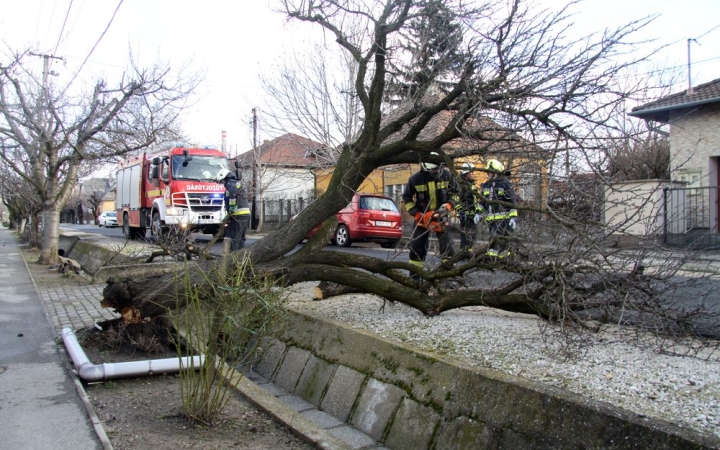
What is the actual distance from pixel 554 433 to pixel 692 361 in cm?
134

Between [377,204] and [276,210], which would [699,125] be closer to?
[377,204]

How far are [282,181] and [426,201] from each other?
104ft

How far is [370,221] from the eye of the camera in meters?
15.9

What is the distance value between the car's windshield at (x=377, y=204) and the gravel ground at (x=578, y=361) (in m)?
10.8

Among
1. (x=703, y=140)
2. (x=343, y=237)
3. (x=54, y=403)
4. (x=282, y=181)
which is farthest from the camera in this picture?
(x=282, y=181)

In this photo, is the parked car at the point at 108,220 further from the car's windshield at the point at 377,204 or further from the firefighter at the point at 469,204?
the firefighter at the point at 469,204

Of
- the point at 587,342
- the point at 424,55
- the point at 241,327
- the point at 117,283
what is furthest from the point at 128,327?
the point at 424,55

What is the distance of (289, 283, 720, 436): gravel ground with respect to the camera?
9.12 ft

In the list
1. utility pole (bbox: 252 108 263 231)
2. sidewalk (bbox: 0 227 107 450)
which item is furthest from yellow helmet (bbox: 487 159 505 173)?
utility pole (bbox: 252 108 263 231)

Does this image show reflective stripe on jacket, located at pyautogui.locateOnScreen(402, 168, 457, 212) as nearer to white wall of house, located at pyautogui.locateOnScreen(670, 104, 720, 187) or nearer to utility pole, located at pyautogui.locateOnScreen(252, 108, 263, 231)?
white wall of house, located at pyautogui.locateOnScreen(670, 104, 720, 187)

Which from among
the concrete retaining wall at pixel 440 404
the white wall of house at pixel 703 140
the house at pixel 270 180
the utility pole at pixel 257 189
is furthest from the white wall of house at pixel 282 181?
the concrete retaining wall at pixel 440 404

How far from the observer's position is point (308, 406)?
450 centimetres

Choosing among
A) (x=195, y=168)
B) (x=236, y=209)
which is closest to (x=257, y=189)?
(x=195, y=168)

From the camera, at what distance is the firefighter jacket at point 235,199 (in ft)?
32.1
